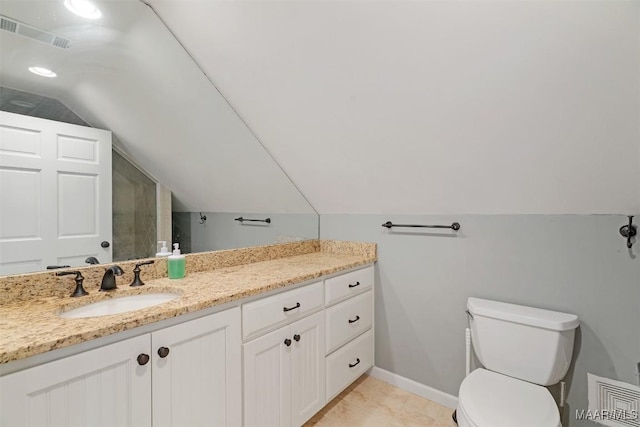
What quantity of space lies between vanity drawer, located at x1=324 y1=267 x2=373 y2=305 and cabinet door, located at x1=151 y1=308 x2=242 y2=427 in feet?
2.09

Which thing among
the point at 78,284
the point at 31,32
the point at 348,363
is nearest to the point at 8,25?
the point at 31,32

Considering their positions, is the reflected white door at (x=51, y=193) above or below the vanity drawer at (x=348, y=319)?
above

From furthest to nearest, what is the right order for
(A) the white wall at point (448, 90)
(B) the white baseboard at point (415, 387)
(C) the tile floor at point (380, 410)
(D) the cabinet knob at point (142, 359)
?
1. (B) the white baseboard at point (415, 387)
2. (C) the tile floor at point (380, 410)
3. (A) the white wall at point (448, 90)
4. (D) the cabinet knob at point (142, 359)

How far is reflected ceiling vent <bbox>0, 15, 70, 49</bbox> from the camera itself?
118cm

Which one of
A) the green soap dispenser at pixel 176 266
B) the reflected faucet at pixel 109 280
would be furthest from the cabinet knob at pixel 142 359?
the green soap dispenser at pixel 176 266

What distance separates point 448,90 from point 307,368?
1518 millimetres

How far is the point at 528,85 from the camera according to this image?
1.20 meters

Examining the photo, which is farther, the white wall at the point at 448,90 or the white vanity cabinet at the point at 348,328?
the white vanity cabinet at the point at 348,328

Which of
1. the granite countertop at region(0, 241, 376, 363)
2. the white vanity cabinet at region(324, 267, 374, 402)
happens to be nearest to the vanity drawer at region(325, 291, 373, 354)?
the white vanity cabinet at region(324, 267, 374, 402)

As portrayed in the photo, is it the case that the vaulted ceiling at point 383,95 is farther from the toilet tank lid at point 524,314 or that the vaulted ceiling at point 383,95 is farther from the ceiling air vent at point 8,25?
the toilet tank lid at point 524,314

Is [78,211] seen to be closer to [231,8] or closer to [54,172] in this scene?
[54,172]

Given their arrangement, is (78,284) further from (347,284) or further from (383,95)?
(383,95)

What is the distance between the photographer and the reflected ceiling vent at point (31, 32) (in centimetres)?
118

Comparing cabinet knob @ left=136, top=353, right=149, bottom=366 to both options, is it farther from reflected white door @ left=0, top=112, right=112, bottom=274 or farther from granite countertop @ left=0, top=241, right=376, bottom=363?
reflected white door @ left=0, top=112, right=112, bottom=274
